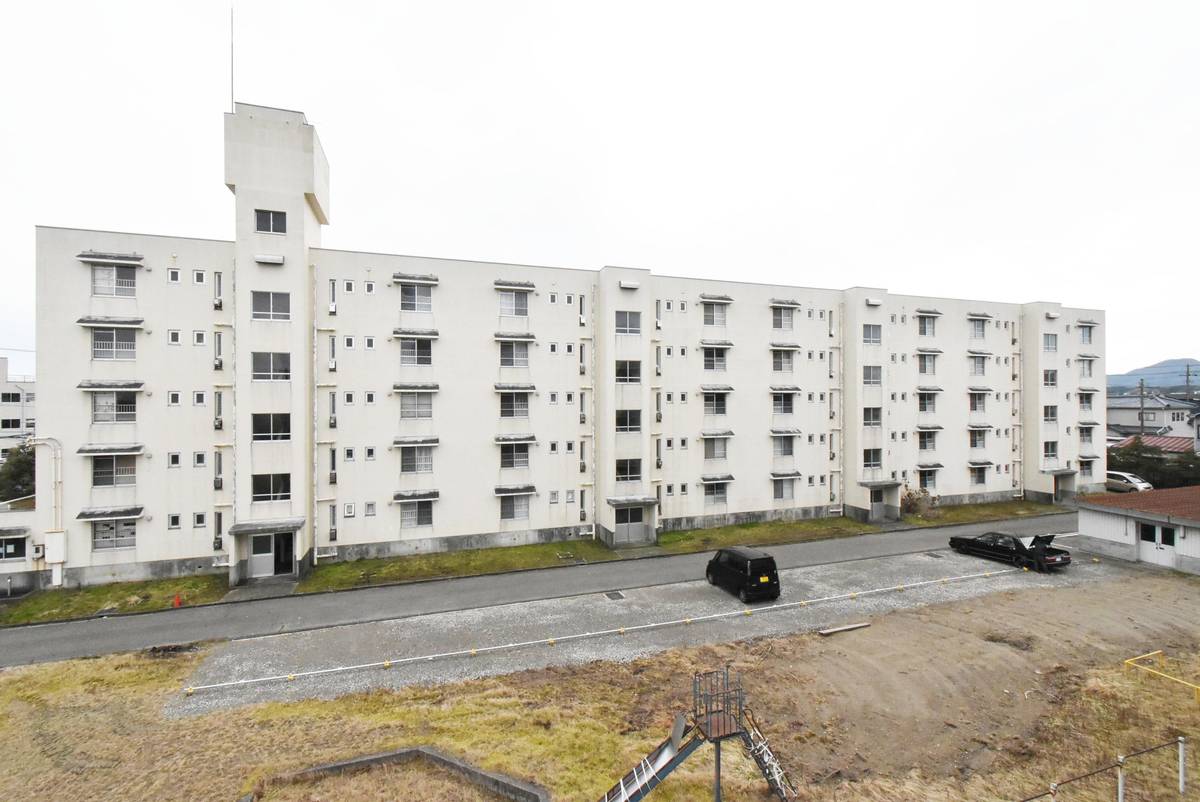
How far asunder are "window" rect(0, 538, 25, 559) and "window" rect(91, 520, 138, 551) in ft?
7.63

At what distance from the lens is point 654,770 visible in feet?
28.2

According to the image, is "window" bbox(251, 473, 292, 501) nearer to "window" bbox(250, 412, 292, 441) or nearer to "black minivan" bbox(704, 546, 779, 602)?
"window" bbox(250, 412, 292, 441)

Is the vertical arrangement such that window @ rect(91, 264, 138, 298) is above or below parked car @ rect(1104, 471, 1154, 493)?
above

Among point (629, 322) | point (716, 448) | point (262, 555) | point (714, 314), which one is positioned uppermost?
point (714, 314)

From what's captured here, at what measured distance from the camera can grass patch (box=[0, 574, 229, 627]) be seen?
1928cm

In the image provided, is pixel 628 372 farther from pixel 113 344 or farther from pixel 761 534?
pixel 113 344

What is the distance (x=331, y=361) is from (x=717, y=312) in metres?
21.1

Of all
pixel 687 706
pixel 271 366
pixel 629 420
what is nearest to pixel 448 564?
pixel 629 420

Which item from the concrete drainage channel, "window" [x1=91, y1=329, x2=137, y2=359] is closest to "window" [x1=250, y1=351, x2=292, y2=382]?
"window" [x1=91, y1=329, x2=137, y2=359]

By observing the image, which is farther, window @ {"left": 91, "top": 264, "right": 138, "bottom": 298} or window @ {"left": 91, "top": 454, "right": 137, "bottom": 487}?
window @ {"left": 91, "top": 264, "right": 138, "bottom": 298}

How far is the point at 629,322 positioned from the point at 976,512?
25.9 meters

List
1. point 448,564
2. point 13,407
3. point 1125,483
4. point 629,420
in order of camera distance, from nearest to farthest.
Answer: point 448,564 < point 629,420 < point 1125,483 < point 13,407

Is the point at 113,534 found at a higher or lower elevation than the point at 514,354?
lower

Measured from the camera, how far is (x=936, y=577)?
21.7 meters
